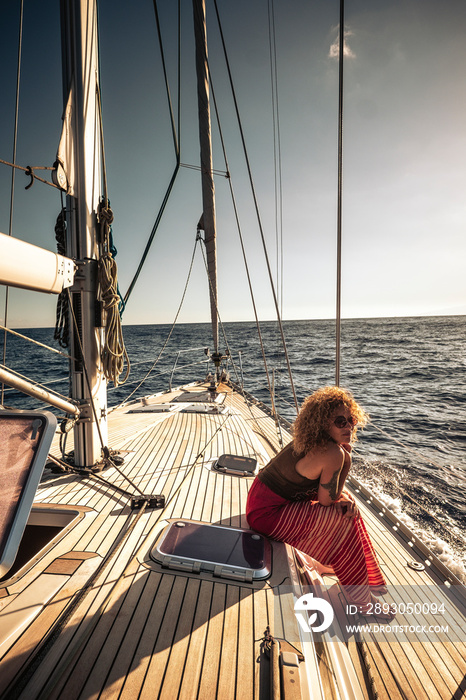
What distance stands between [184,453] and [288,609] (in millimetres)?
1998

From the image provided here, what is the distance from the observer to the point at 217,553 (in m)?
1.76

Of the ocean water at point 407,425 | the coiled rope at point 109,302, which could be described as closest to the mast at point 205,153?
the ocean water at point 407,425

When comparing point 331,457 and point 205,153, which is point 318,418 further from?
point 205,153

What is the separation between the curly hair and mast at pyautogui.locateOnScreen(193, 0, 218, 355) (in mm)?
4216

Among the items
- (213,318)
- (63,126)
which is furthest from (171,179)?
(213,318)

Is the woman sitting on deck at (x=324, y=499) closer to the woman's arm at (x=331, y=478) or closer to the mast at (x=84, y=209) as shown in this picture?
the woman's arm at (x=331, y=478)

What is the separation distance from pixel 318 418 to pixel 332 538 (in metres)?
0.59

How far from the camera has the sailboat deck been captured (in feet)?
3.81

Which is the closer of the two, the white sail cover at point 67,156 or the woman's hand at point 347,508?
the woman's hand at point 347,508

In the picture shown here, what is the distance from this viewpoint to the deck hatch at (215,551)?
1.67 meters

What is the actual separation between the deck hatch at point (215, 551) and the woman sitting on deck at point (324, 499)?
0.16 metres

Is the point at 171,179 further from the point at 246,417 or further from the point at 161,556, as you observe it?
the point at 161,556

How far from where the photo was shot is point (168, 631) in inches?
53.4

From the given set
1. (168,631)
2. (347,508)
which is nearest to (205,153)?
(347,508)
